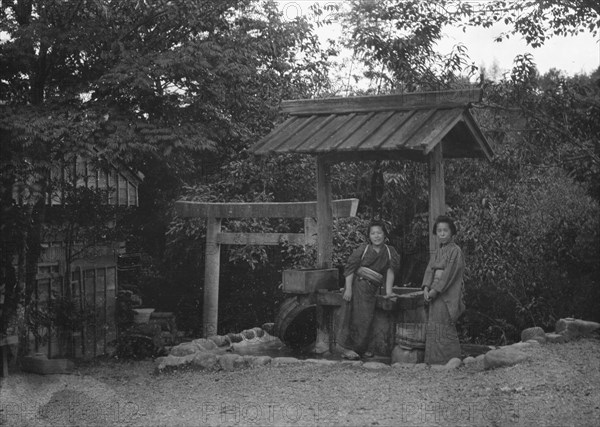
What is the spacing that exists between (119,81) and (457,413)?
614cm

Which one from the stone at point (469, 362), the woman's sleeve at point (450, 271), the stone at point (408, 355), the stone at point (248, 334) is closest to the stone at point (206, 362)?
the stone at point (408, 355)

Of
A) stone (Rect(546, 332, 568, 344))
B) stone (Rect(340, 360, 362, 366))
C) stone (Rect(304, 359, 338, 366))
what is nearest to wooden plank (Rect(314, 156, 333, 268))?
stone (Rect(304, 359, 338, 366))

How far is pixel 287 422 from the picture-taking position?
7391 mm

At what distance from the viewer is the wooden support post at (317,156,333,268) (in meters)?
11.4

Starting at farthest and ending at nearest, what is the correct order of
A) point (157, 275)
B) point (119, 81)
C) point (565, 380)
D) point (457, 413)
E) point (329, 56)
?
point (157, 275) < point (329, 56) < point (119, 81) < point (565, 380) < point (457, 413)

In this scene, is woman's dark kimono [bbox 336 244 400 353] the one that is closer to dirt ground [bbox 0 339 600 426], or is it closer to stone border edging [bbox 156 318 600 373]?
stone border edging [bbox 156 318 600 373]

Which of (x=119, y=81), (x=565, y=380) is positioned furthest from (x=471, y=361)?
(x=119, y=81)

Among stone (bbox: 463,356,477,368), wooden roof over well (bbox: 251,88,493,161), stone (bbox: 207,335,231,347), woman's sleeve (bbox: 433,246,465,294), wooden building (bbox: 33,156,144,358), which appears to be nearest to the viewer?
stone (bbox: 463,356,477,368)

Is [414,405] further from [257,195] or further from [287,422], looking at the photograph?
[257,195]

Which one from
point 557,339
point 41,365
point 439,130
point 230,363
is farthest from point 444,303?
point 41,365

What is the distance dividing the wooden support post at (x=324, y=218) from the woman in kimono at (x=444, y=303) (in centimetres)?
206

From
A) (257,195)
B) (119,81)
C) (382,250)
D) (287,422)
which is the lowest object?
(287,422)

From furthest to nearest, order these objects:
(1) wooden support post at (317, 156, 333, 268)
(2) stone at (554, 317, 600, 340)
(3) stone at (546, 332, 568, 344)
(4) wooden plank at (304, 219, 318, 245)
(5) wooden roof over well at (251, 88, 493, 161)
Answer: (4) wooden plank at (304, 219, 318, 245) < (1) wooden support post at (317, 156, 333, 268) < (2) stone at (554, 317, 600, 340) < (3) stone at (546, 332, 568, 344) < (5) wooden roof over well at (251, 88, 493, 161)

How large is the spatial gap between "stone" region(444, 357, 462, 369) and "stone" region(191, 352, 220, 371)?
307 cm
